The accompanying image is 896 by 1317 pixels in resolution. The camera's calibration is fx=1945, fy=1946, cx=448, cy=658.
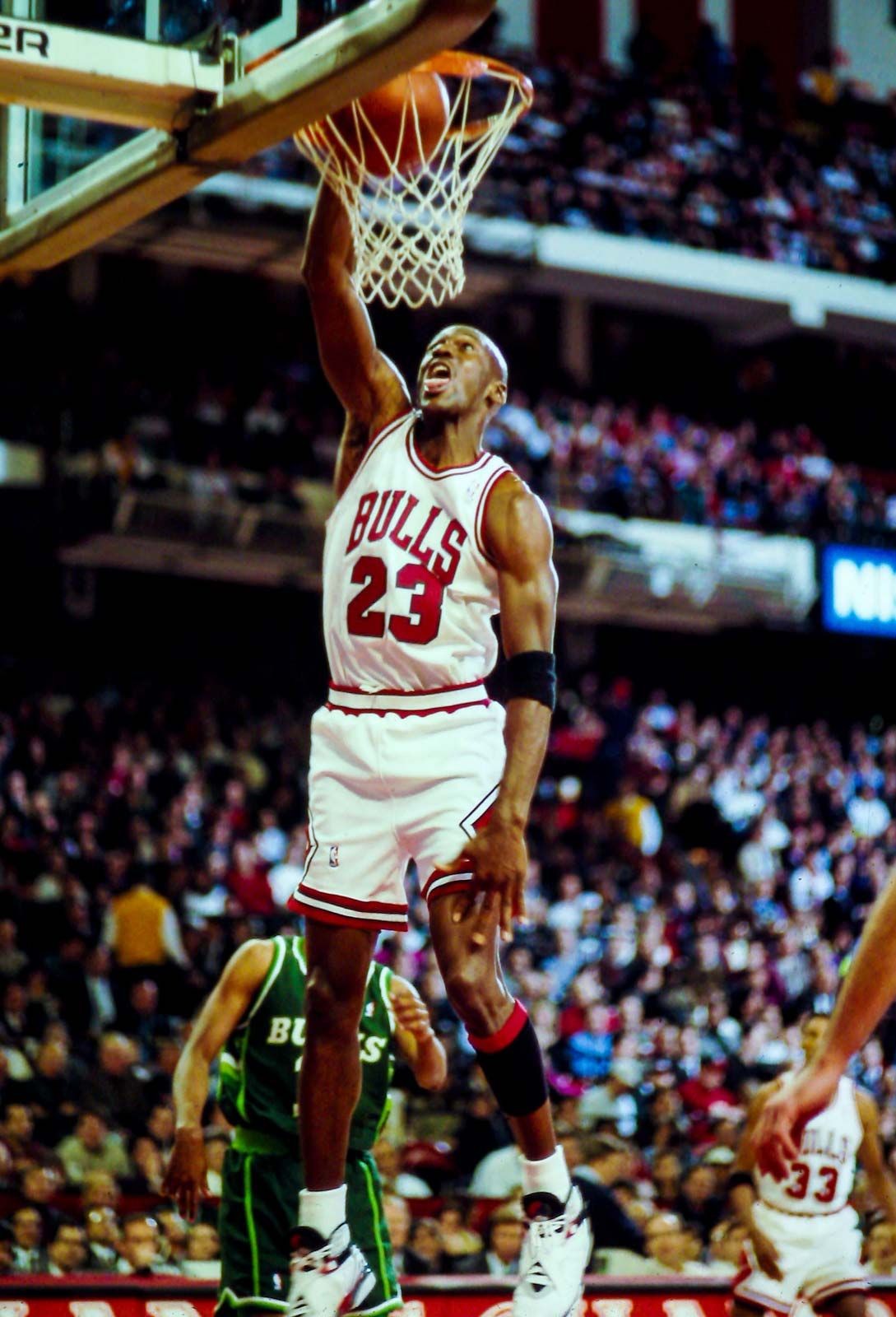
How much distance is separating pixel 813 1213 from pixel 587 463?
13.4 m

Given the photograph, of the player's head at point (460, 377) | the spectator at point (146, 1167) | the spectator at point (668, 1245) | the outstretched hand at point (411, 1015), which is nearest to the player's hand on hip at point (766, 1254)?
the spectator at point (668, 1245)

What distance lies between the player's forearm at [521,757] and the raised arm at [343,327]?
0.99 meters

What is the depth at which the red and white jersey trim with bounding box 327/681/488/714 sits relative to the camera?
15.8 ft

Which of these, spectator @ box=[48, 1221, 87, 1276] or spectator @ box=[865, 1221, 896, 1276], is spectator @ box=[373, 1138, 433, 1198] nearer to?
spectator @ box=[48, 1221, 87, 1276]

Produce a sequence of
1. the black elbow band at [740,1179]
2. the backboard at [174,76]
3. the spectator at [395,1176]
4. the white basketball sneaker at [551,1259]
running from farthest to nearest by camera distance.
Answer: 1. the spectator at [395,1176]
2. the black elbow band at [740,1179]
3. the backboard at [174,76]
4. the white basketball sneaker at [551,1259]

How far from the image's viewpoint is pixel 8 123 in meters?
5.84

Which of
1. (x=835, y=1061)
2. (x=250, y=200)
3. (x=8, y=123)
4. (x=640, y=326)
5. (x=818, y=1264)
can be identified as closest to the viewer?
(x=835, y=1061)

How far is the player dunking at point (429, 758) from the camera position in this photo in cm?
458

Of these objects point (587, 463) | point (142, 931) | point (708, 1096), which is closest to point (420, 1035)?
point (708, 1096)

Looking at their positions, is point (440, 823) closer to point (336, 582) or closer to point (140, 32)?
point (336, 582)

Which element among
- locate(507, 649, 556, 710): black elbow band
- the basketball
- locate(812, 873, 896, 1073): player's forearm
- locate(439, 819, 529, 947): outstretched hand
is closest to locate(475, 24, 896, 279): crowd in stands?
the basketball

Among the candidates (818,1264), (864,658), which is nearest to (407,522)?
(818,1264)

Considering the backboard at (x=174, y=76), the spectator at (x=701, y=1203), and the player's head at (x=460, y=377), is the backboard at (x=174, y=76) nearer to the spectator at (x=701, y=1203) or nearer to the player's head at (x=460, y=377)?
the player's head at (x=460, y=377)

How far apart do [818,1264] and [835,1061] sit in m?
5.14
